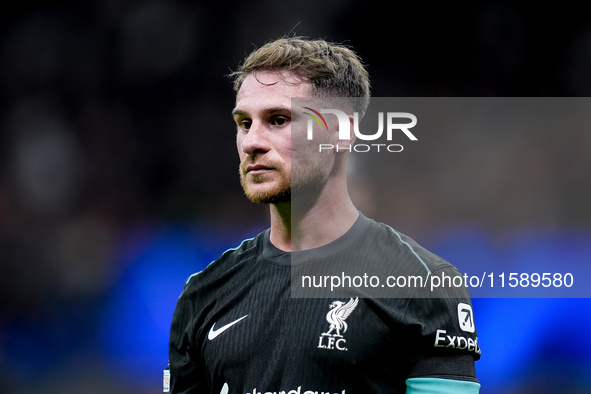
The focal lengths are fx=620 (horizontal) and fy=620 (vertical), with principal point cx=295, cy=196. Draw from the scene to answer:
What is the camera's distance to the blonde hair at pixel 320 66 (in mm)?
2146

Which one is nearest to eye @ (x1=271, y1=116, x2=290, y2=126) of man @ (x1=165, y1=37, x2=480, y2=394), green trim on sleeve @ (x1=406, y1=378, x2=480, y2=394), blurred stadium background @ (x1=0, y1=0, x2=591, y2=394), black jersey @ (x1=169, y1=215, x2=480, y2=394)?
Result: man @ (x1=165, y1=37, x2=480, y2=394)

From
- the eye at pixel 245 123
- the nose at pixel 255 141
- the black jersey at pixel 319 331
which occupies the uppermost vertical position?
the eye at pixel 245 123

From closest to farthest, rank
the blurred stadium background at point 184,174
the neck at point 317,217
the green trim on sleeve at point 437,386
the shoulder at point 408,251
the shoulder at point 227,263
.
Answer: the green trim on sleeve at point 437,386 → the shoulder at point 408,251 → the neck at point 317,217 → the shoulder at point 227,263 → the blurred stadium background at point 184,174

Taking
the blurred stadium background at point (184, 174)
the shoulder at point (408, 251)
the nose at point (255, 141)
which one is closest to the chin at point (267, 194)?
the nose at point (255, 141)

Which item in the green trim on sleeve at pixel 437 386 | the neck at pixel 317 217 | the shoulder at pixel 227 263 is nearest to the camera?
the green trim on sleeve at pixel 437 386

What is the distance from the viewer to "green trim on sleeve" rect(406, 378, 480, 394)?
1.80m

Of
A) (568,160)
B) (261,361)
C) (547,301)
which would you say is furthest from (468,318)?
(568,160)

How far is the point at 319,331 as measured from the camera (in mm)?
1935

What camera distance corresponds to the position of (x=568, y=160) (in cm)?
552

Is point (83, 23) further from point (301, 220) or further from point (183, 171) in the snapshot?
point (301, 220)

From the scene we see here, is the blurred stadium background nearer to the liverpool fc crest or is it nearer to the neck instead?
the neck

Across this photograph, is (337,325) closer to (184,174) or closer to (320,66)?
(320,66)

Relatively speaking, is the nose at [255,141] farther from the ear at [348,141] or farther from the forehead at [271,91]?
the ear at [348,141]

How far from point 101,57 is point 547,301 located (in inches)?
189
